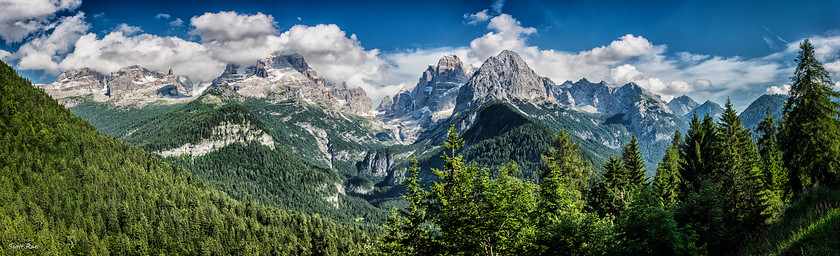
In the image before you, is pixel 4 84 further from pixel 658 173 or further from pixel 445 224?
pixel 658 173

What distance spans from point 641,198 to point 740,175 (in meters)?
32.3

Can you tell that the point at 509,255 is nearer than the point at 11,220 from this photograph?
Yes

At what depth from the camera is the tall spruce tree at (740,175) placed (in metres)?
33.2

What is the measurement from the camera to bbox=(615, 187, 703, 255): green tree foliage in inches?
668

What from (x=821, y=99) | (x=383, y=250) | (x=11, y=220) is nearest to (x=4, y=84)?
(x=11, y=220)

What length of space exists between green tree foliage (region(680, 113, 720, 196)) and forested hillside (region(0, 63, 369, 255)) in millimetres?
85054

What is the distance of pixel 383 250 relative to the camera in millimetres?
39438

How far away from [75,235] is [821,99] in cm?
16835

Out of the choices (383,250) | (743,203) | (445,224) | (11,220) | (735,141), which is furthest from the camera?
(11,220)

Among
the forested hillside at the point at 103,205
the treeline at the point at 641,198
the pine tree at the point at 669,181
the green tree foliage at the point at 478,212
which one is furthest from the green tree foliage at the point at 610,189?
the forested hillside at the point at 103,205

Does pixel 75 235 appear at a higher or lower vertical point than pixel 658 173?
lower

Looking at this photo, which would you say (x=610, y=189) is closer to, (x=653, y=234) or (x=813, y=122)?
(x=813, y=122)

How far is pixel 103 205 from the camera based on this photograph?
135250 millimetres

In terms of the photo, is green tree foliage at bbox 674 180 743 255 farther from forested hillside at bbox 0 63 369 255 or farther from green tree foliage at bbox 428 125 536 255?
forested hillside at bbox 0 63 369 255
